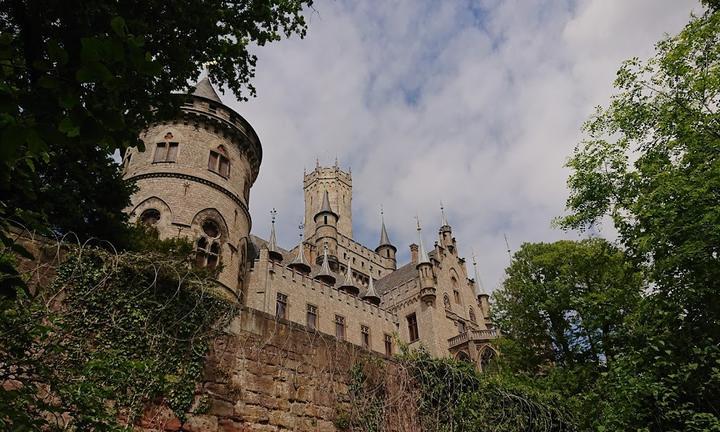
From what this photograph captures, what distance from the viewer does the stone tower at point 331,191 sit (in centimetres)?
6297

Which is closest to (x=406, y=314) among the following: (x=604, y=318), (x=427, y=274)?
(x=427, y=274)

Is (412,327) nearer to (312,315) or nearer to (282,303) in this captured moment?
(312,315)

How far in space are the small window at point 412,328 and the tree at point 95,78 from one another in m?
25.7

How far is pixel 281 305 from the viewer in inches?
1121

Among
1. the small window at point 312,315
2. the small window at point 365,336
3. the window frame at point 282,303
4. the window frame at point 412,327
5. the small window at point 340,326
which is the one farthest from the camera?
the window frame at point 412,327

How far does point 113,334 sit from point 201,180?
47.3 feet

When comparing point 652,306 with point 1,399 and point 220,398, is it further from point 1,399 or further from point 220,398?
point 1,399

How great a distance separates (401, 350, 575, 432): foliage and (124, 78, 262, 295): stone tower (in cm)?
1148

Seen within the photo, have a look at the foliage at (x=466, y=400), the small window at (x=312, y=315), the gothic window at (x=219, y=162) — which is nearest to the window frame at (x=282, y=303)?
the small window at (x=312, y=315)

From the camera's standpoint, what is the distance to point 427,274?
36.3 metres

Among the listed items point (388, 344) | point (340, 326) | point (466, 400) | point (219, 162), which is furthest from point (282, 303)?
point (466, 400)

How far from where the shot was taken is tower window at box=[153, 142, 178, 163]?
1941 cm

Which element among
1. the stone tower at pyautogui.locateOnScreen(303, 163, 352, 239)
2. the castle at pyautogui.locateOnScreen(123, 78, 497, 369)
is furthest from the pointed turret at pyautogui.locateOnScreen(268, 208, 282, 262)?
the stone tower at pyautogui.locateOnScreen(303, 163, 352, 239)

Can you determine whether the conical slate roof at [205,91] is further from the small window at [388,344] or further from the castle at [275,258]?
the small window at [388,344]
